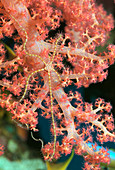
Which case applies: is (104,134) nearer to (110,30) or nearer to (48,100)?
(48,100)

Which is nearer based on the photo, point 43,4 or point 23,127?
point 43,4

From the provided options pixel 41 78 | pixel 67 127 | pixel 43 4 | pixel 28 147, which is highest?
pixel 43 4

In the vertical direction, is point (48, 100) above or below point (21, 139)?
above

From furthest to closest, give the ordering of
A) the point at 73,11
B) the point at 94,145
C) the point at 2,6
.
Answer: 1. the point at 73,11
2. the point at 94,145
3. the point at 2,6

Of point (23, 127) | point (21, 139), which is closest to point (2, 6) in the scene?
point (23, 127)

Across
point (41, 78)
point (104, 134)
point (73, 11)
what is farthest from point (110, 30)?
point (104, 134)

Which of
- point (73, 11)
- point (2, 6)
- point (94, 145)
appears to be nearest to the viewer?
point (2, 6)

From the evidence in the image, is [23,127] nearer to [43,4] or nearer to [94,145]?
[94,145]
